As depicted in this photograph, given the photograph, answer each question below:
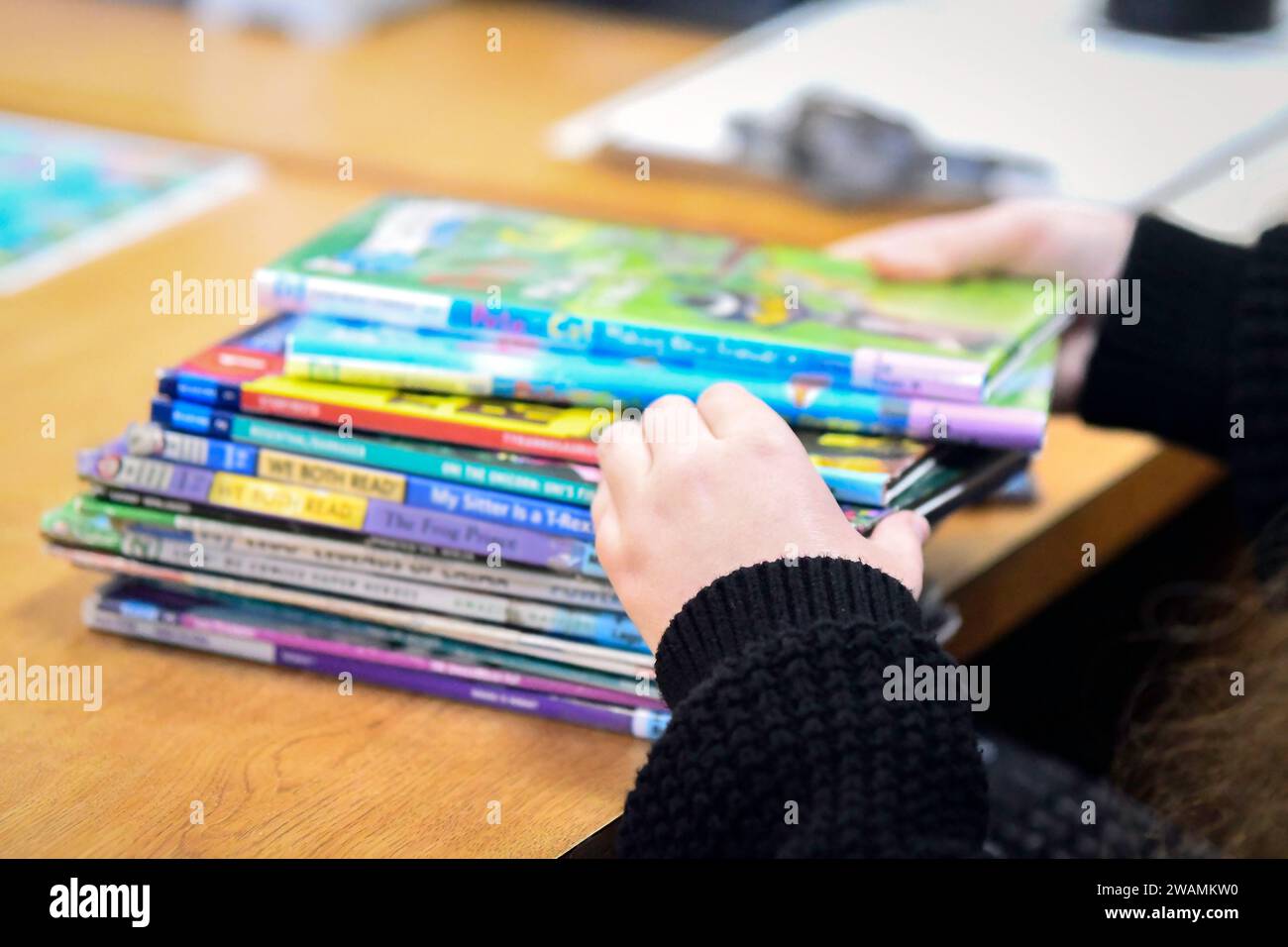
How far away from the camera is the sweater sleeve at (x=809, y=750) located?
0.54m

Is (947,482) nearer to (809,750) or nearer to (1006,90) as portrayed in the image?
(809,750)

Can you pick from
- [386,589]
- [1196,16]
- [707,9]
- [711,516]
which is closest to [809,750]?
[711,516]

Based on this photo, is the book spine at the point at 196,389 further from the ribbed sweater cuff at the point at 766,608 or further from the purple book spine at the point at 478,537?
the ribbed sweater cuff at the point at 766,608

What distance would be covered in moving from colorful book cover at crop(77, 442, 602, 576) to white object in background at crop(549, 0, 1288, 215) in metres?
0.66

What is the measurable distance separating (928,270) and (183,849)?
0.51 m

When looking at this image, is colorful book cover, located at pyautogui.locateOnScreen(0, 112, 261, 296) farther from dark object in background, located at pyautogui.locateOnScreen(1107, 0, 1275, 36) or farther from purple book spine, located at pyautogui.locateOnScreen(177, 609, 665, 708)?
dark object in background, located at pyautogui.locateOnScreen(1107, 0, 1275, 36)

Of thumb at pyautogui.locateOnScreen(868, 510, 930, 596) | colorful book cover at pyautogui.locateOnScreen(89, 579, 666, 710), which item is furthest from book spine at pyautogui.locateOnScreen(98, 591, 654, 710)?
thumb at pyautogui.locateOnScreen(868, 510, 930, 596)

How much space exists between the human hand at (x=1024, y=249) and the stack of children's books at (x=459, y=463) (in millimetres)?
134

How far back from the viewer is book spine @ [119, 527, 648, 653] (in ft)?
2.09

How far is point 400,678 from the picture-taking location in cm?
66

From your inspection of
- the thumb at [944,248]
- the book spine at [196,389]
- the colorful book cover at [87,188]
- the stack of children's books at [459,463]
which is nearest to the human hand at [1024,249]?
the thumb at [944,248]
